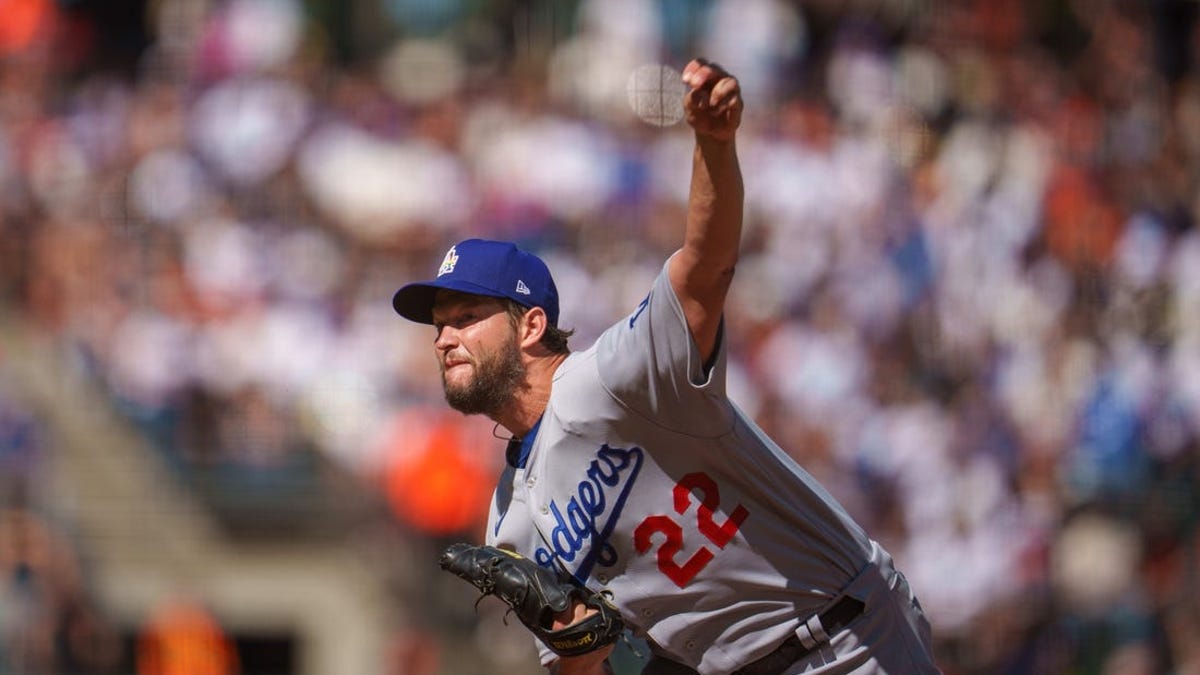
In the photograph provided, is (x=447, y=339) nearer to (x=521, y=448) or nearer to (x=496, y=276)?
(x=496, y=276)

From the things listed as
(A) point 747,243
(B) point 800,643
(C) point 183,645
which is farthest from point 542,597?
(A) point 747,243

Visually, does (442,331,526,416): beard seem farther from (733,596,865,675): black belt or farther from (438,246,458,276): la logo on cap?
(733,596,865,675): black belt

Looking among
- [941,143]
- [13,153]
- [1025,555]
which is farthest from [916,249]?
[13,153]

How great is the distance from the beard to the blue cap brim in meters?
0.17

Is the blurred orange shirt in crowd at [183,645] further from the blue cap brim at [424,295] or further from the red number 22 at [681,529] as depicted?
the red number 22 at [681,529]

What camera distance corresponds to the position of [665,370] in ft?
14.7

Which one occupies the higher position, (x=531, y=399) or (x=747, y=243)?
(x=747, y=243)

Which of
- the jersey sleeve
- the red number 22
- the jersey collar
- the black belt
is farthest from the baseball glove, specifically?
the jersey sleeve

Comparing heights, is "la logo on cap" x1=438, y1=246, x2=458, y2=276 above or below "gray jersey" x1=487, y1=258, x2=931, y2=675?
above

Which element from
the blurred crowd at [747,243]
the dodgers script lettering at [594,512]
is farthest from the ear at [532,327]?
the blurred crowd at [747,243]

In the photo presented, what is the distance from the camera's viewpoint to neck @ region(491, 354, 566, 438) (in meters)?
5.07

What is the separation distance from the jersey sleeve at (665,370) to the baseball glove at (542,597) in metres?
0.55

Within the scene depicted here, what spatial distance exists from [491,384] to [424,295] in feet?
1.35

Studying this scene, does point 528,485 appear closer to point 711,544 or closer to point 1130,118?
point 711,544
